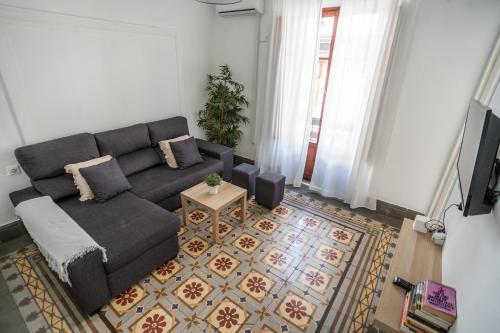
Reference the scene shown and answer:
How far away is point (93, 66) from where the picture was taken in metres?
2.73

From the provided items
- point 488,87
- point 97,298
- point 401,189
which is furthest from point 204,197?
point 488,87

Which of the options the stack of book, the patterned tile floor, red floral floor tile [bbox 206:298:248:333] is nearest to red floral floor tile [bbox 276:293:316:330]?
the patterned tile floor

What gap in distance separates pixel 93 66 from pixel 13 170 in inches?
53.0

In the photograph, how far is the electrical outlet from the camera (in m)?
2.35

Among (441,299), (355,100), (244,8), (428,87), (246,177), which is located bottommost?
(246,177)

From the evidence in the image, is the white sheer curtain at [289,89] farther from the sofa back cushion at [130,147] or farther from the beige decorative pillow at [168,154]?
the sofa back cushion at [130,147]

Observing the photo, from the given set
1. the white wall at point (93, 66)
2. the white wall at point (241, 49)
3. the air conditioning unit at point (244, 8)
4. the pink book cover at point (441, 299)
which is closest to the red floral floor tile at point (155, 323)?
the pink book cover at point (441, 299)

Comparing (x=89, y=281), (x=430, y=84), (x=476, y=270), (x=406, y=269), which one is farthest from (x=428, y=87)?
(x=89, y=281)

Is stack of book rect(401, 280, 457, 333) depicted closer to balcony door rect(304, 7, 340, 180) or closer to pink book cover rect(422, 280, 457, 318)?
pink book cover rect(422, 280, 457, 318)

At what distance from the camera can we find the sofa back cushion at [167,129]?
3.28m

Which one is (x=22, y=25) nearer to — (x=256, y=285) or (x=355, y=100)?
(x=256, y=285)

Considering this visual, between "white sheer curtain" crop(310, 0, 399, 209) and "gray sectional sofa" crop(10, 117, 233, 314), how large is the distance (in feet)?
5.30

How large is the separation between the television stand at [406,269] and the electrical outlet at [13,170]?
3.29 metres

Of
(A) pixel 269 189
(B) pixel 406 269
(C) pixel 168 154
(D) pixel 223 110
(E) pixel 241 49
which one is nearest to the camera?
(B) pixel 406 269
